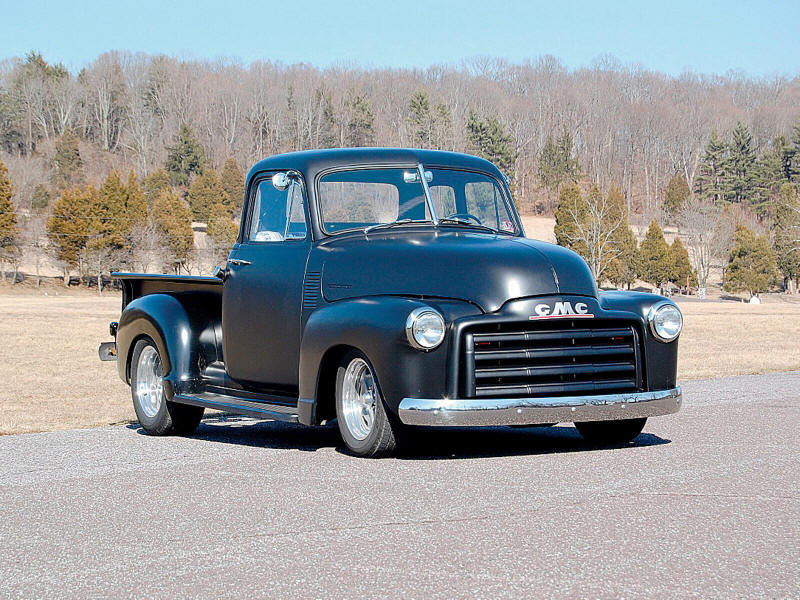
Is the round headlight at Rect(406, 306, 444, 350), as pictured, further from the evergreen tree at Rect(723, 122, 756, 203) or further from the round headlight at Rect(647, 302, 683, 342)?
the evergreen tree at Rect(723, 122, 756, 203)

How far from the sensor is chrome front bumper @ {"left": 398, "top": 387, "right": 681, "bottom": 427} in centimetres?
685

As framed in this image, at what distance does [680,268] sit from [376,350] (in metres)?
83.6

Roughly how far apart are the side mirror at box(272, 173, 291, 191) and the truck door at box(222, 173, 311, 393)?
0.08m

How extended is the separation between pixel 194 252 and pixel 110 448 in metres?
83.6

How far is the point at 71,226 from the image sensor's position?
86.0 metres

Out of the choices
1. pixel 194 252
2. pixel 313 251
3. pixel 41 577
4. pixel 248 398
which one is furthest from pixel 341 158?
pixel 194 252

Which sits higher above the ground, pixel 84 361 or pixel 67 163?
pixel 67 163

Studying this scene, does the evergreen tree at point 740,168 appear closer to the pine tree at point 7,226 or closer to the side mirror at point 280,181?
the pine tree at point 7,226

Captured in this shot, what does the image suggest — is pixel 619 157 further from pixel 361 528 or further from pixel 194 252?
pixel 361 528

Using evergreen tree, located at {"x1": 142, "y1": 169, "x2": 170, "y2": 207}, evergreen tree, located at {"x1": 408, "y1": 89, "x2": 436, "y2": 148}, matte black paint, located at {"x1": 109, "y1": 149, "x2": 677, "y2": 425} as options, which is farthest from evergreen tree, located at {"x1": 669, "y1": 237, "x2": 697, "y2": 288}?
matte black paint, located at {"x1": 109, "y1": 149, "x2": 677, "y2": 425}

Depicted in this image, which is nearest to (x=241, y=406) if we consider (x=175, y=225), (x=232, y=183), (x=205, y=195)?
(x=175, y=225)

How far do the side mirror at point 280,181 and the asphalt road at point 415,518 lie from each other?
2008 millimetres

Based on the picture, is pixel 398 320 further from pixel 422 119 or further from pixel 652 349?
pixel 422 119

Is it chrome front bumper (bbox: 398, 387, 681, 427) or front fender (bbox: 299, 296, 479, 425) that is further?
front fender (bbox: 299, 296, 479, 425)
